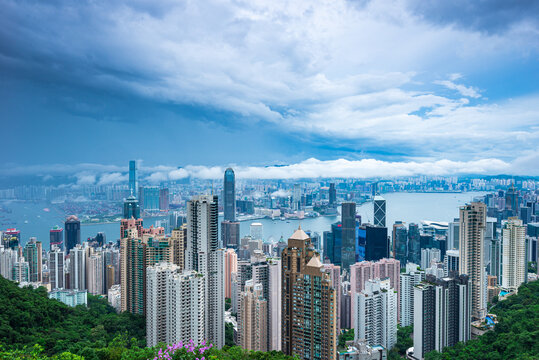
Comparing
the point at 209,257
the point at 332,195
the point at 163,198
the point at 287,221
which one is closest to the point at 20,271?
the point at 163,198

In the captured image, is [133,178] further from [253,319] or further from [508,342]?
[508,342]

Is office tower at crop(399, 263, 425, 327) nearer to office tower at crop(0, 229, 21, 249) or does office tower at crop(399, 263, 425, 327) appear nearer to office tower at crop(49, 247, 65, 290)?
office tower at crop(49, 247, 65, 290)

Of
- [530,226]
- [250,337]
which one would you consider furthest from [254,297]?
[530,226]

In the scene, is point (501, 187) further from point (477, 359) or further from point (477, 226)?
point (477, 359)

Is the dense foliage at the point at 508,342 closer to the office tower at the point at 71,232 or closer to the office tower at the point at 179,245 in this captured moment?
the office tower at the point at 179,245

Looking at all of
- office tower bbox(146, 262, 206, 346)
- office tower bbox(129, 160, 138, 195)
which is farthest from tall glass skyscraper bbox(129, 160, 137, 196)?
office tower bbox(146, 262, 206, 346)

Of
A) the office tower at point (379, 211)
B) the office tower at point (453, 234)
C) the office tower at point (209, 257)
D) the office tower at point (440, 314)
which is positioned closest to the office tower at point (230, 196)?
the office tower at point (209, 257)

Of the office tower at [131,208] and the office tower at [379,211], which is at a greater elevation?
the office tower at [131,208]
